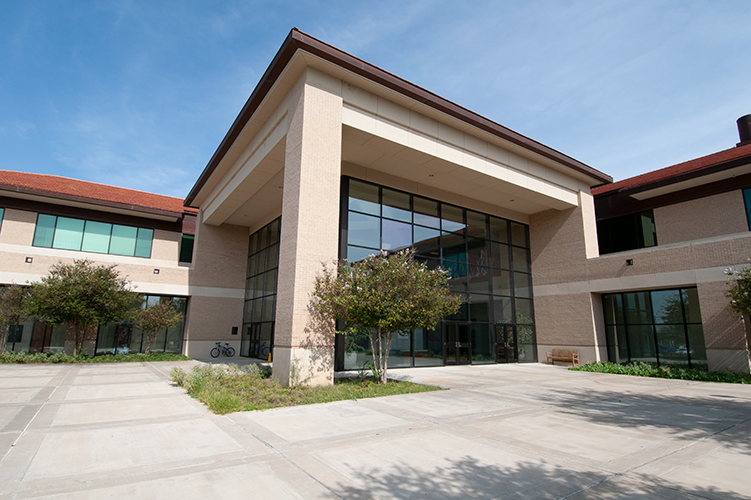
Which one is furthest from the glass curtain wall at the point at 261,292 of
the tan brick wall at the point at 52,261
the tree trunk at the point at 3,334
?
the tree trunk at the point at 3,334

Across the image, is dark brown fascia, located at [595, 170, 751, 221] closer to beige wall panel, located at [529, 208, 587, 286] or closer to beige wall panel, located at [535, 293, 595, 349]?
beige wall panel, located at [529, 208, 587, 286]

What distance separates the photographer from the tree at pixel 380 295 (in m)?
12.2

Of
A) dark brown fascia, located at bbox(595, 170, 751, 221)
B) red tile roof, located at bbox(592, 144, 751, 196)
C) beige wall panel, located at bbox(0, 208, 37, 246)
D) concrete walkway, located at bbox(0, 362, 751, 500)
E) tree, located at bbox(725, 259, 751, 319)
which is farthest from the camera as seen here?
beige wall panel, located at bbox(0, 208, 37, 246)

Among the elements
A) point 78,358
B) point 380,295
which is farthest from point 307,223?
point 78,358

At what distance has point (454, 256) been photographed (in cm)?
2150

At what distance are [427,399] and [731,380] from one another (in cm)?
1183

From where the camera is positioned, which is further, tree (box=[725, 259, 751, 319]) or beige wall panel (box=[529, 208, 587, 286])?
beige wall panel (box=[529, 208, 587, 286])

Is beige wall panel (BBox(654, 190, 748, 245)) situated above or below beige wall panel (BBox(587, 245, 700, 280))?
above

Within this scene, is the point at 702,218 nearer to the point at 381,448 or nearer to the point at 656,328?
the point at 656,328

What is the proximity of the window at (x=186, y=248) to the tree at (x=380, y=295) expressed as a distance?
56.2ft

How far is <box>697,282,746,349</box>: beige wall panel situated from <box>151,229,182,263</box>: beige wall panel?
89.3 ft

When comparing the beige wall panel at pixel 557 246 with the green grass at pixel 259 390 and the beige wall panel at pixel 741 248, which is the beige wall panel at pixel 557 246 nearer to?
the beige wall panel at pixel 741 248

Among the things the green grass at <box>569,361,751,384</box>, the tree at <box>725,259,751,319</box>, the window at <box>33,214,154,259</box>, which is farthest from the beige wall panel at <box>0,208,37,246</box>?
the tree at <box>725,259,751,319</box>

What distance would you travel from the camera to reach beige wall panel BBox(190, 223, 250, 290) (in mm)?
25142
